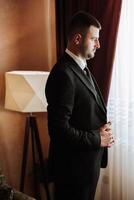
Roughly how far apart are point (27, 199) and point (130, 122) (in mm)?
1011

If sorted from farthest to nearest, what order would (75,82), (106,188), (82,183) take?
1. (106,188)
2. (82,183)
3. (75,82)

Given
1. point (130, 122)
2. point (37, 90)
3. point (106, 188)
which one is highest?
point (37, 90)

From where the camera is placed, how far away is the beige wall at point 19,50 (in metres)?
2.52

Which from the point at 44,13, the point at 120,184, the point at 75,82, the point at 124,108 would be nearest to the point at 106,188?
the point at 120,184

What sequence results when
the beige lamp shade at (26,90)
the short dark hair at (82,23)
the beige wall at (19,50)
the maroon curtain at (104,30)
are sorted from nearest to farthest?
the short dark hair at (82,23) → the beige lamp shade at (26,90) → the maroon curtain at (104,30) → the beige wall at (19,50)

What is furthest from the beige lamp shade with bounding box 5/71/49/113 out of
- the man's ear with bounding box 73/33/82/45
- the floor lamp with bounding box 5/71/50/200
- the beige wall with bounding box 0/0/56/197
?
the man's ear with bounding box 73/33/82/45

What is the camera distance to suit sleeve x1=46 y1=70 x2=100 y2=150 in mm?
1696

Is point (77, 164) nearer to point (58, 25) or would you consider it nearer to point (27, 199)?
point (27, 199)

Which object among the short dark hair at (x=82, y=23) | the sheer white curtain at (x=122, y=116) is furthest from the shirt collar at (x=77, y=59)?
the sheer white curtain at (x=122, y=116)

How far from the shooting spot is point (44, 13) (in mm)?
2752

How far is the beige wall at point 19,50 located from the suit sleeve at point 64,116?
2.86 ft

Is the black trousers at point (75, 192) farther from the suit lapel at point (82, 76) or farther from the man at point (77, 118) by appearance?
the suit lapel at point (82, 76)

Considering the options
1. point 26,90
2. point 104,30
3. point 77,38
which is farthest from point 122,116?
point 77,38

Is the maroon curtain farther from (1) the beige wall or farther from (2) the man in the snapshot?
(2) the man
